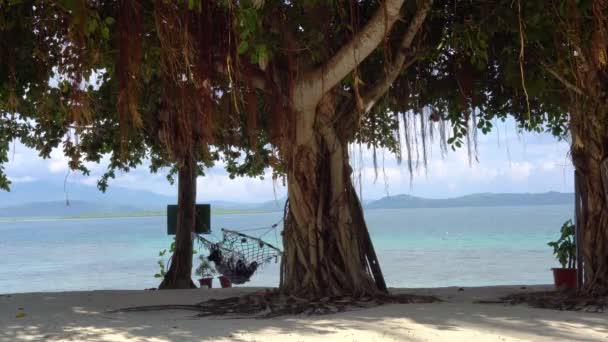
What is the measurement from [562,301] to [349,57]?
2.65 meters

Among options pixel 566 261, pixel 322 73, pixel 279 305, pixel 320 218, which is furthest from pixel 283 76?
pixel 566 261

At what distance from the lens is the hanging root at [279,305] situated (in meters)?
5.63

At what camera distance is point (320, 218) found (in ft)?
20.3

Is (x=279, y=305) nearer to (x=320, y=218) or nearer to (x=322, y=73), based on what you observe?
(x=320, y=218)

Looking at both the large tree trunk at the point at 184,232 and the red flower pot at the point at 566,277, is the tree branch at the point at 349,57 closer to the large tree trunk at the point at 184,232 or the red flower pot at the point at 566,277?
the red flower pot at the point at 566,277

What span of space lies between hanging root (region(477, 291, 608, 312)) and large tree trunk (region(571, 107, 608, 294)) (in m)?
0.17

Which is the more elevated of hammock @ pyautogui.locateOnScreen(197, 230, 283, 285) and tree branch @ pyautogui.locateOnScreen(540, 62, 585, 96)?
tree branch @ pyautogui.locateOnScreen(540, 62, 585, 96)

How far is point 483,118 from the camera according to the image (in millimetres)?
7660

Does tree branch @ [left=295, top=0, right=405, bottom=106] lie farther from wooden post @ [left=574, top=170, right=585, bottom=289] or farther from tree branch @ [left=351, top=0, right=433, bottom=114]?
wooden post @ [left=574, top=170, right=585, bottom=289]


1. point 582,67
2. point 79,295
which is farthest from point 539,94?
point 79,295

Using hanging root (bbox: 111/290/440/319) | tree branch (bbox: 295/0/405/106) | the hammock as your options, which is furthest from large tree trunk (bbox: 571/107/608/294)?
the hammock

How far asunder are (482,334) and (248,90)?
262 centimetres

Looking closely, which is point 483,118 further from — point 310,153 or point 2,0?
point 2,0

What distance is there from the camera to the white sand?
4441mm
